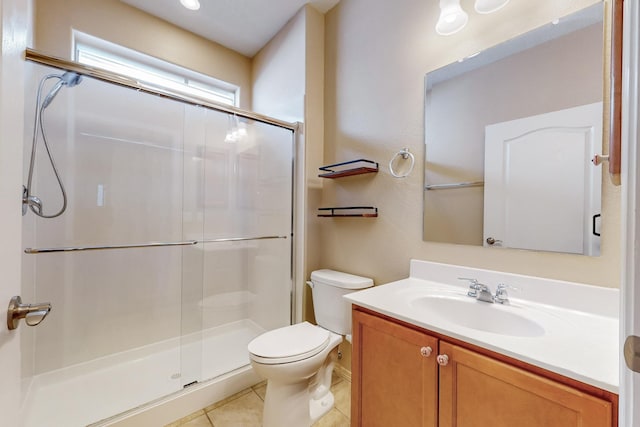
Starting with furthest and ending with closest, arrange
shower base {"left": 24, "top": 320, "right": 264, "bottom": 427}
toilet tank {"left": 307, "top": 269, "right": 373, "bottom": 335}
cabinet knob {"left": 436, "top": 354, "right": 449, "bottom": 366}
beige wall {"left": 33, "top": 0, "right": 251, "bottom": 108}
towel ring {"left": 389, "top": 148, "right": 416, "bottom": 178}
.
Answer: beige wall {"left": 33, "top": 0, "right": 251, "bottom": 108}
toilet tank {"left": 307, "top": 269, "right": 373, "bottom": 335}
towel ring {"left": 389, "top": 148, "right": 416, "bottom": 178}
shower base {"left": 24, "top": 320, "right": 264, "bottom": 427}
cabinet knob {"left": 436, "top": 354, "right": 449, "bottom": 366}

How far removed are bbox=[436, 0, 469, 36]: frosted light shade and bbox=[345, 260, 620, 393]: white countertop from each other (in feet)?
3.86

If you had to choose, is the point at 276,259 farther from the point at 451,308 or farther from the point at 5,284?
the point at 5,284

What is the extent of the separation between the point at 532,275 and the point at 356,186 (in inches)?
42.6

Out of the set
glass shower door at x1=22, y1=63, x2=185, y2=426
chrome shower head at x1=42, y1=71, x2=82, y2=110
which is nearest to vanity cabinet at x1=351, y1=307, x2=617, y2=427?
glass shower door at x1=22, y1=63, x2=185, y2=426

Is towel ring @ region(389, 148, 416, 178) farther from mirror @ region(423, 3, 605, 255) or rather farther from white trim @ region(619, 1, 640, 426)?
white trim @ region(619, 1, 640, 426)

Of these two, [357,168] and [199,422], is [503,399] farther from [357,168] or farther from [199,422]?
[199,422]

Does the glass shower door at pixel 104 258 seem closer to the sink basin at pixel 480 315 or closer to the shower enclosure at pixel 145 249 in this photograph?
the shower enclosure at pixel 145 249

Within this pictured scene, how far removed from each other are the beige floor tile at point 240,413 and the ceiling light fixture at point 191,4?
278 centimetres

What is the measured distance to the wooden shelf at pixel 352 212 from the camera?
1710 millimetres

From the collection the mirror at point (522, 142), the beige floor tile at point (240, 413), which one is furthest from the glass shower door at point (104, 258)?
the mirror at point (522, 142)

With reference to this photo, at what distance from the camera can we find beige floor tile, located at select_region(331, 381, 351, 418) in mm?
1574

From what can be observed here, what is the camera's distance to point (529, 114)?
1.15m

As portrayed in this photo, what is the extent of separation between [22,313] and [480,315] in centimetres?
146

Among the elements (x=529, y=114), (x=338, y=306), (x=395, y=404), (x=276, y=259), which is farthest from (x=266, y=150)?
(x=395, y=404)
